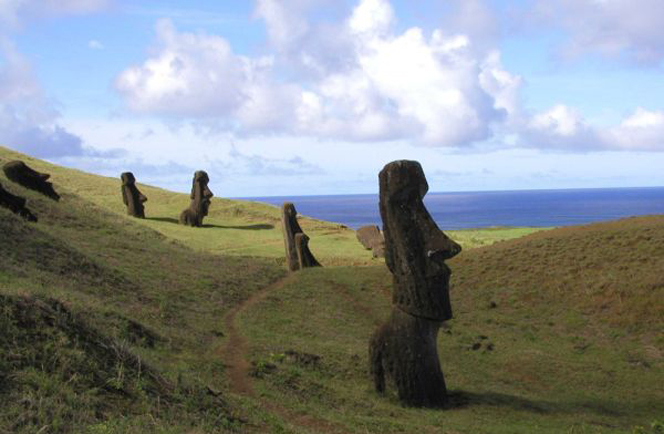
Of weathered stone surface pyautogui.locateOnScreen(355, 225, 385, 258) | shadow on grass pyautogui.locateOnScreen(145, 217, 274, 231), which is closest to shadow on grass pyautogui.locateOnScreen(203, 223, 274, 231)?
shadow on grass pyautogui.locateOnScreen(145, 217, 274, 231)

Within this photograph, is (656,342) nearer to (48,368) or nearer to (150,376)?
(150,376)

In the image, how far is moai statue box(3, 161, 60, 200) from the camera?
33.3 metres

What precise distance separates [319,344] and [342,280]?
9.29 metres

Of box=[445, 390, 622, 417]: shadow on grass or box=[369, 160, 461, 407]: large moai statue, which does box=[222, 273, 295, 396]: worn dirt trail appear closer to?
box=[369, 160, 461, 407]: large moai statue

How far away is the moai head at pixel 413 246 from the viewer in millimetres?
14867

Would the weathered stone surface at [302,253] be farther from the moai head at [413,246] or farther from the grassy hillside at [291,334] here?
the moai head at [413,246]

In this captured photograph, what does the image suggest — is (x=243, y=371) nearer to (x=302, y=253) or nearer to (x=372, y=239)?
(x=302, y=253)

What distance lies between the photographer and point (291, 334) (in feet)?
65.9

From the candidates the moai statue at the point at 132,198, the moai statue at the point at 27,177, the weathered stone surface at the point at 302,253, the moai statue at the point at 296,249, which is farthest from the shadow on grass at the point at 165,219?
the weathered stone surface at the point at 302,253

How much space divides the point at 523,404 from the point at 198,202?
31.6 meters

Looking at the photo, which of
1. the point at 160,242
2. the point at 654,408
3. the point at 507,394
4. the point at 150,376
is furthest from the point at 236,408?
the point at 160,242

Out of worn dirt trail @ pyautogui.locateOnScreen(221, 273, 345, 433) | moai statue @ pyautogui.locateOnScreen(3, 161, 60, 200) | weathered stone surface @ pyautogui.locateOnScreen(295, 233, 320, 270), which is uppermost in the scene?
moai statue @ pyautogui.locateOnScreen(3, 161, 60, 200)

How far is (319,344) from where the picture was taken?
18.7 metres

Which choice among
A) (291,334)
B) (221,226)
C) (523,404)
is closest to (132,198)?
(221,226)
